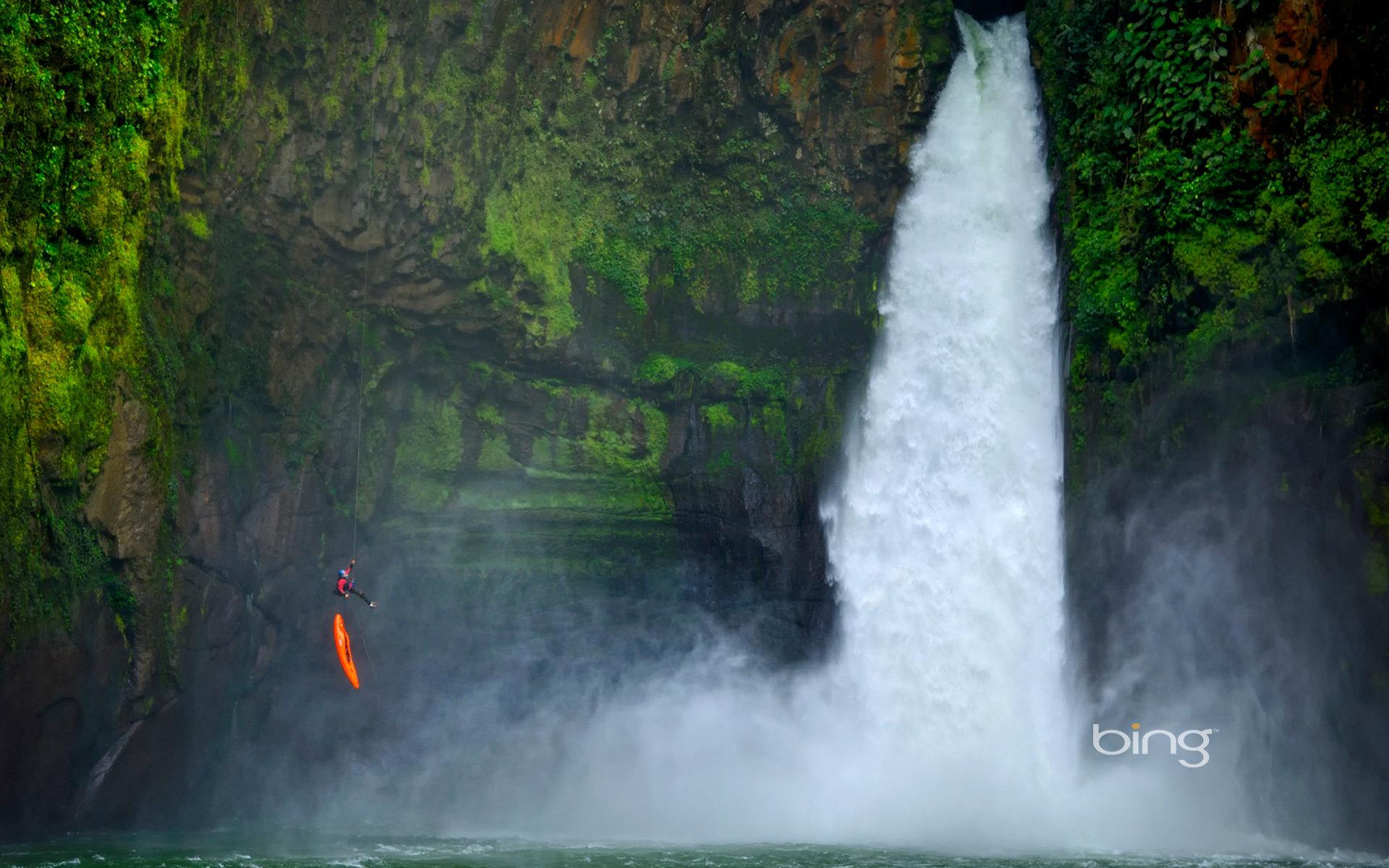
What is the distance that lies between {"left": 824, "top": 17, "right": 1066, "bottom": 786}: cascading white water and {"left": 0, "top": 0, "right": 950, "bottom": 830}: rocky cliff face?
74cm

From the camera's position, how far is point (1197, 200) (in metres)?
19.1

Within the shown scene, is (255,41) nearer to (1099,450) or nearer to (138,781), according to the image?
(138,781)

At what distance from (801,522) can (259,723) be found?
10270mm

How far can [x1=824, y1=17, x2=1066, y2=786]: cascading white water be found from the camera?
69.1 feet

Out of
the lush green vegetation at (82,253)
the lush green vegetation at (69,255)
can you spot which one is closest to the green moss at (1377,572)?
the lush green vegetation at (82,253)

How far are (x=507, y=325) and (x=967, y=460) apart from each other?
340 inches

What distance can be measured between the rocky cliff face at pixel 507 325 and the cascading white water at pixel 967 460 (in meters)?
0.74

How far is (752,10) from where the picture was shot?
2369cm

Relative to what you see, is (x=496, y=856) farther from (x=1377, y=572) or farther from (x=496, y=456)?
(x=1377, y=572)

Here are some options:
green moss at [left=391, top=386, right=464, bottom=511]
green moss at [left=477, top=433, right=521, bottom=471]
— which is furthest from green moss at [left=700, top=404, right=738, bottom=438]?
green moss at [left=391, top=386, right=464, bottom=511]

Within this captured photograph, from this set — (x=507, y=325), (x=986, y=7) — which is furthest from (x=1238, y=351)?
(x=507, y=325)

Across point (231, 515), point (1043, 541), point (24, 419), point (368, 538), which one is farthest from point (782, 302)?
point (24, 419)

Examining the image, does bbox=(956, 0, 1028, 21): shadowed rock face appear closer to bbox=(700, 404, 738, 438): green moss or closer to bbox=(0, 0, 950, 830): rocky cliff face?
bbox=(0, 0, 950, 830): rocky cliff face

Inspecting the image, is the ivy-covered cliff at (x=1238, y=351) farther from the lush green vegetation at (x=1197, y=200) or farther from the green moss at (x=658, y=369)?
the green moss at (x=658, y=369)
